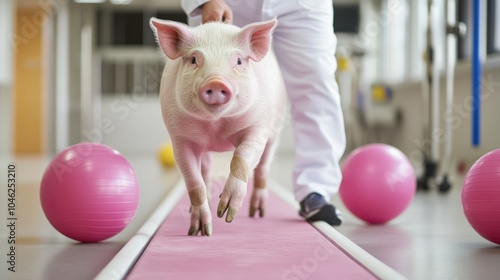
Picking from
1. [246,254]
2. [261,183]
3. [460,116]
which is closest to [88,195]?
[246,254]

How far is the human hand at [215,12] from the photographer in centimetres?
241

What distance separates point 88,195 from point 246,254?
0.62m

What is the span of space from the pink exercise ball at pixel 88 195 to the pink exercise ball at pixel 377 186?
1.03 metres

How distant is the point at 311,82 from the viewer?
2838 millimetres

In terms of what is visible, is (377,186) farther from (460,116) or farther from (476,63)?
(460,116)

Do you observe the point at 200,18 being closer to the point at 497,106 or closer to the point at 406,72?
the point at 497,106

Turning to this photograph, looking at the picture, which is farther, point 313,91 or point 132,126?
point 132,126

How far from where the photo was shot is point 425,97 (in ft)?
16.1

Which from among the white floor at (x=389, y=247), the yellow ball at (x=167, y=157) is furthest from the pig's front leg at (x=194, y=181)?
A: the yellow ball at (x=167, y=157)

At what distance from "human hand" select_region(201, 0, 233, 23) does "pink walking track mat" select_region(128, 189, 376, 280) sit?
0.76 metres

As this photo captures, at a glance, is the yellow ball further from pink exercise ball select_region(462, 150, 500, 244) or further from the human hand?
pink exercise ball select_region(462, 150, 500, 244)

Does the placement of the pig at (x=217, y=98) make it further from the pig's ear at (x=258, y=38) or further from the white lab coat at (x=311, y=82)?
the white lab coat at (x=311, y=82)

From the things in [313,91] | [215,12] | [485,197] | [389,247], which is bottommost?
[389,247]

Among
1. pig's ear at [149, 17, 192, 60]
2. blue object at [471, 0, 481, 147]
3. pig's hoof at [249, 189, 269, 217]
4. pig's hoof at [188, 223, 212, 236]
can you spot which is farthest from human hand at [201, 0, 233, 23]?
blue object at [471, 0, 481, 147]
